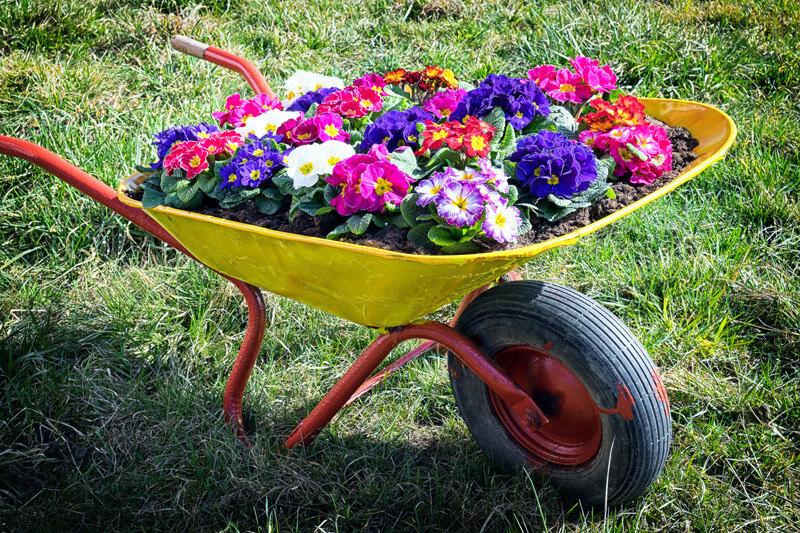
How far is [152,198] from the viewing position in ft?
5.03

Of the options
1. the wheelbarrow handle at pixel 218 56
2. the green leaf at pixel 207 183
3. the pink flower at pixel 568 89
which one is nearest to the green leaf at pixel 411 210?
the green leaf at pixel 207 183

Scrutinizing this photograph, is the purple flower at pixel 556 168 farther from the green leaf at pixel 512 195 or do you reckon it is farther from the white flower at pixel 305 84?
the white flower at pixel 305 84

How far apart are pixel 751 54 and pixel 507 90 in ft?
9.44

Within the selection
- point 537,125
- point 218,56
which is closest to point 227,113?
point 218,56

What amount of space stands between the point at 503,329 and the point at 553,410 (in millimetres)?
319

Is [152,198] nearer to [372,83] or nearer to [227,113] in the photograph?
[227,113]

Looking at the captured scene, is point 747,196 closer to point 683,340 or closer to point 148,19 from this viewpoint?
point 683,340

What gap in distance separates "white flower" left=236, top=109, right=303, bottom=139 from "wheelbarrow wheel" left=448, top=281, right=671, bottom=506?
0.73m

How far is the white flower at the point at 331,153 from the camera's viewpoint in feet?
4.66

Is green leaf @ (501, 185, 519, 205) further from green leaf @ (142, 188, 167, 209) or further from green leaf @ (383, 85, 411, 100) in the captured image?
green leaf @ (142, 188, 167, 209)

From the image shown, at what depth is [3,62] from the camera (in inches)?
127

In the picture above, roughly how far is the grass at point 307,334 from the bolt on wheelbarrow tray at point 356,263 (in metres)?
0.63

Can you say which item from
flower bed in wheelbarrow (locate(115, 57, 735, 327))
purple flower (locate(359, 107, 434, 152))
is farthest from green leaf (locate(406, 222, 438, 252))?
purple flower (locate(359, 107, 434, 152))

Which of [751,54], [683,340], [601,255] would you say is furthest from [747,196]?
[751,54]
